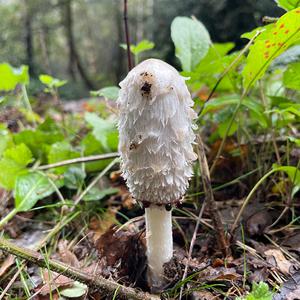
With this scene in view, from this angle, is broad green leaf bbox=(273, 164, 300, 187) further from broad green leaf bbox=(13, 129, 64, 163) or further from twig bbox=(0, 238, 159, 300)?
broad green leaf bbox=(13, 129, 64, 163)

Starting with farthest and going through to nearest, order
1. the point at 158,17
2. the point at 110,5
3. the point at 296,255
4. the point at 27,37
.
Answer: the point at 110,5 < the point at 27,37 < the point at 158,17 < the point at 296,255

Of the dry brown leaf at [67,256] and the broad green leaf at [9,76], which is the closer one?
the dry brown leaf at [67,256]

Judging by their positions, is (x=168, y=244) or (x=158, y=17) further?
(x=158, y=17)

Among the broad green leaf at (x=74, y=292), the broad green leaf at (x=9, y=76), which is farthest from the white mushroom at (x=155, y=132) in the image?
the broad green leaf at (x=9, y=76)

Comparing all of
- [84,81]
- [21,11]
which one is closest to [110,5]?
[84,81]

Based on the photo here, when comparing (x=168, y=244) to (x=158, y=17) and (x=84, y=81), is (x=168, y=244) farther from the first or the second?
(x=84, y=81)

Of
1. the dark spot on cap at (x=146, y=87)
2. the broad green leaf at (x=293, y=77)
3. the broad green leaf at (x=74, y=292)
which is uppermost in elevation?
the dark spot on cap at (x=146, y=87)

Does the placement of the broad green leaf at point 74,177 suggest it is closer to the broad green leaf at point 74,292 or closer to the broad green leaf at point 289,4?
the broad green leaf at point 74,292
